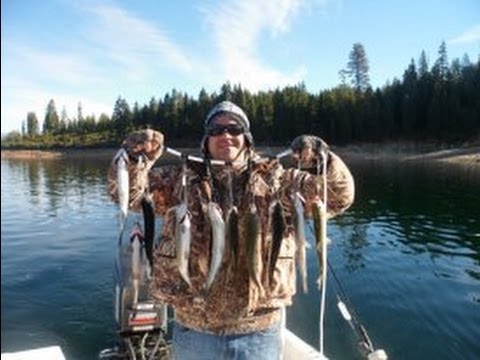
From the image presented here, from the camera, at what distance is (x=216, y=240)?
4156mm

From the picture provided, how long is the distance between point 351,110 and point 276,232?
3455 inches

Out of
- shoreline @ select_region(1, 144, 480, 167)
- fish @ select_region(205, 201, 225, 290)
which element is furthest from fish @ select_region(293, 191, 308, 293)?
shoreline @ select_region(1, 144, 480, 167)

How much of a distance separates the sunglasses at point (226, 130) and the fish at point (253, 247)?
0.62 metres

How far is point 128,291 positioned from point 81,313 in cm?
676

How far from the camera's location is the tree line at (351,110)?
85062 mm

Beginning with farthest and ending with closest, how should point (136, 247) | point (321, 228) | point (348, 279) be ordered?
point (348, 279) → point (136, 247) → point (321, 228)

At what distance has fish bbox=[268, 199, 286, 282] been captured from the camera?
13.9ft

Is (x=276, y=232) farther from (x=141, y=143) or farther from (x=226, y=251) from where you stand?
(x=141, y=143)

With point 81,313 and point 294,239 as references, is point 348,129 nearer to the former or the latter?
point 81,313

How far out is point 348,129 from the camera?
289ft

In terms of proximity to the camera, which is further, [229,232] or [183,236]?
[229,232]

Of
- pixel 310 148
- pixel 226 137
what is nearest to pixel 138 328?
pixel 226 137

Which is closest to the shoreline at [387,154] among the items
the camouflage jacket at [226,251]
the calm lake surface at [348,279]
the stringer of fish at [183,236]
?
the calm lake surface at [348,279]

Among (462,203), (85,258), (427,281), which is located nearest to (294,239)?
(427,281)
